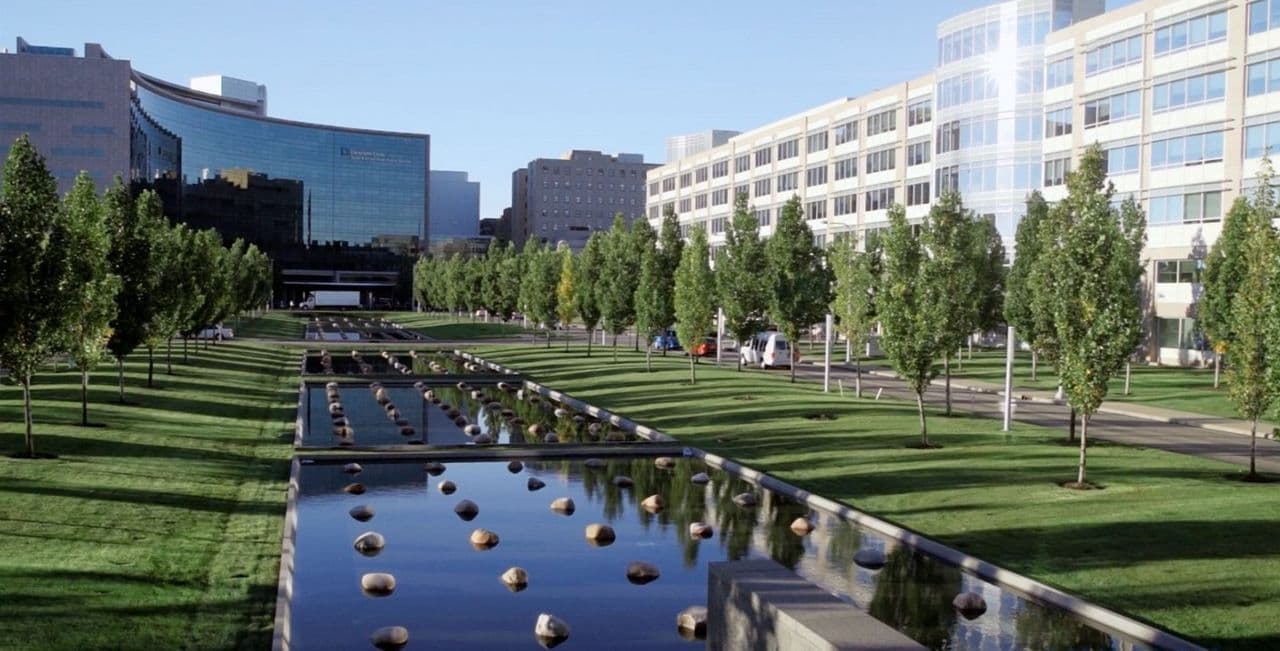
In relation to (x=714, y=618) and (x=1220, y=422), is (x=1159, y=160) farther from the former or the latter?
(x=714, y=618)

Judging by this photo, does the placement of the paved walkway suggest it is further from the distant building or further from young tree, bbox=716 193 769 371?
the distant building

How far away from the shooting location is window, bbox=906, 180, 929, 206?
79062 mm

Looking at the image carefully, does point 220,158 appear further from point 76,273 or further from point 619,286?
point 76,273

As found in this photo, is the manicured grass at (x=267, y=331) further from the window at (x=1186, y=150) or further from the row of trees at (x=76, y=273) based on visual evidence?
the window at (x=1186, y=150)

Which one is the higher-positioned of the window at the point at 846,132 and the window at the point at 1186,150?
the window at the point at 846,132

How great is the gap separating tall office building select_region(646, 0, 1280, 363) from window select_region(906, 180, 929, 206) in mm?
133

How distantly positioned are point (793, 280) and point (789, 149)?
2395 inches

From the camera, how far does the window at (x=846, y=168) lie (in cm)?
8962

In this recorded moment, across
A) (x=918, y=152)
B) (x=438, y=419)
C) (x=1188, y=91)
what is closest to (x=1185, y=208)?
(x=1188, y=91)

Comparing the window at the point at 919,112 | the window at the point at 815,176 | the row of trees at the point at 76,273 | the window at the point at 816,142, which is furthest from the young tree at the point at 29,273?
the window at the point at 816,142

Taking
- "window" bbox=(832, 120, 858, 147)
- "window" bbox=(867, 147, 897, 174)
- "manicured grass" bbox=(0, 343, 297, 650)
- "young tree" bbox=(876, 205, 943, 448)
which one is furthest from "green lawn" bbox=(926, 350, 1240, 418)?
"window" bbox=(832, 120, 858, 147)

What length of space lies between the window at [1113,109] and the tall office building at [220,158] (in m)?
121

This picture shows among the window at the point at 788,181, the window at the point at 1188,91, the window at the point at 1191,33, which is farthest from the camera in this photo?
the window at the point at 788,181

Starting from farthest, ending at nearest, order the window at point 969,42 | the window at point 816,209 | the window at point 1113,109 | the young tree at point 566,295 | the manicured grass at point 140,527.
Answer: the window at point 816,209 < the young tree at point 566,295 < the window at point 969,42 < the window at point 1113,109 < the manicured grass at point 140,527
